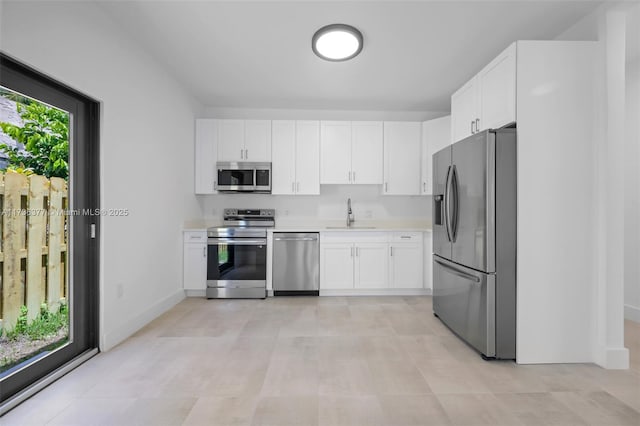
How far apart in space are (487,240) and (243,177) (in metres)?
3.18

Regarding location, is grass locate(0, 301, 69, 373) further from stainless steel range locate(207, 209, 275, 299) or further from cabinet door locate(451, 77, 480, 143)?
cabinet door locate(451, 77, 480, 143)

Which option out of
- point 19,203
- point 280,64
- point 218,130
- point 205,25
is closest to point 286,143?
point 218,130

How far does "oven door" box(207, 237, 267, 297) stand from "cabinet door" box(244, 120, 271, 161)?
1188 mm

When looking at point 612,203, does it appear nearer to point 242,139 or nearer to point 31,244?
point 31,244

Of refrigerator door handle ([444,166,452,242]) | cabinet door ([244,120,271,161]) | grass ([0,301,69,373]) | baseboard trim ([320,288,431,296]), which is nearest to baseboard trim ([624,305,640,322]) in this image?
baseboard trim ([320,288,431,296])

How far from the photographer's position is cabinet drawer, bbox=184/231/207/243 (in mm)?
4172

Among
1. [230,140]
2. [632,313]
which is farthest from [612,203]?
[230,140]

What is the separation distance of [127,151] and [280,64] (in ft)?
5.50

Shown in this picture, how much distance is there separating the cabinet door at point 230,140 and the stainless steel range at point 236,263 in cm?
106

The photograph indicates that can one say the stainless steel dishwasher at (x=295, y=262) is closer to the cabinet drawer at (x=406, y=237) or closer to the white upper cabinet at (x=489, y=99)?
the cabinet drawer at (x=406, y=237)

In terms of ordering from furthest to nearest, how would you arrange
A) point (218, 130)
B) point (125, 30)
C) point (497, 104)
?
point (218, 130), point (125, 30), point (497, 104)

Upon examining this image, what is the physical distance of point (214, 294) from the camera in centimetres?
416

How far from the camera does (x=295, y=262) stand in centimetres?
425

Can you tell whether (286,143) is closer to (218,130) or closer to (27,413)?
(218,130)
